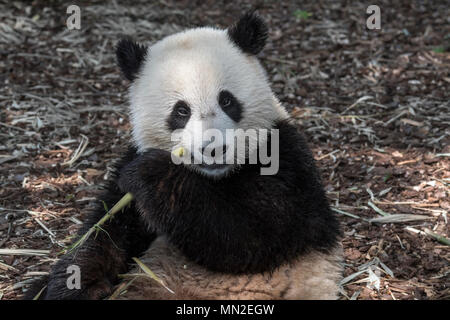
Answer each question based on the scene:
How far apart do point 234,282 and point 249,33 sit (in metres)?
1.75

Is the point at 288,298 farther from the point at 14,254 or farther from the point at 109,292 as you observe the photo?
the point at 14,254

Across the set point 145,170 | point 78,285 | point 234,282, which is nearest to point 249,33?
point 145,170

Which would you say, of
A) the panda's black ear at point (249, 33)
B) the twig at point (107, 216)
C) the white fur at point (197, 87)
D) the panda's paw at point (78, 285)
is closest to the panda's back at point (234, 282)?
the panda's paw at point (78, 285)

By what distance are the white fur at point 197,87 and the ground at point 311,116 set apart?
52.7 inches

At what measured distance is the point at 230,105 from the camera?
153 inches

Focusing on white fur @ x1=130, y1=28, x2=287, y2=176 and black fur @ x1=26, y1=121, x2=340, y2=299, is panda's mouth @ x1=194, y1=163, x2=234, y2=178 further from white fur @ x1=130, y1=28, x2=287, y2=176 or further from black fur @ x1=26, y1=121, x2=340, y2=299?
white fur @ x1=130, y1=28, x2=287, y2=176

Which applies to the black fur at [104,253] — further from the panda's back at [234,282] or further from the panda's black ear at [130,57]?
the panda's black ear at [130,57]

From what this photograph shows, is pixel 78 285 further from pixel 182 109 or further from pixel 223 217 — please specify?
pixel 182 109

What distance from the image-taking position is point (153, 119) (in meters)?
3.99

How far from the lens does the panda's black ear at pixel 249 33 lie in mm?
4199

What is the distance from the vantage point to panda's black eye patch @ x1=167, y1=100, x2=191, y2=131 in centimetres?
383

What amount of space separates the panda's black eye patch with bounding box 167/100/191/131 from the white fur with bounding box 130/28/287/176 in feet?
0.10

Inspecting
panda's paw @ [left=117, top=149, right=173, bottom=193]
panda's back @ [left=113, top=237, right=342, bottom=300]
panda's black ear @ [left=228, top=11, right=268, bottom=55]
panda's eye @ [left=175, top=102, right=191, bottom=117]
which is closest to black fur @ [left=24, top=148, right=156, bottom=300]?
panda's back @ [left=113, top=237, right=342, bottom=300]
